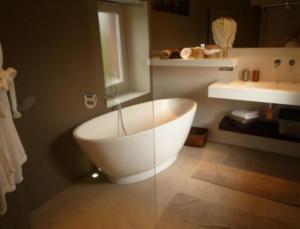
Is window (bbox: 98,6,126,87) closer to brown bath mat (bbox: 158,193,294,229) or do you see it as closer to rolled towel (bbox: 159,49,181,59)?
rolled towel (bbox: 159,49,181,59)

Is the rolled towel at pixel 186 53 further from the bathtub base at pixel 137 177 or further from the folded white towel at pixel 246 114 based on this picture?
the bathtub base at pixel 137 177

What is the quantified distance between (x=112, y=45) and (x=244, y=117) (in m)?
1.62

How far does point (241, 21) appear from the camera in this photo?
2570 mm

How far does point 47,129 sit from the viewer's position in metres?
2.00

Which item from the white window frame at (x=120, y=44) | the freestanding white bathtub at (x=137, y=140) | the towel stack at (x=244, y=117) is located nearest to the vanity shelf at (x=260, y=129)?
the towel stack at (x=244, y=117)

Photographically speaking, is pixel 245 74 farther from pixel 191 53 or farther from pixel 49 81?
pixel 49 81

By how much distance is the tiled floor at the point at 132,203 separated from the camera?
1837 mm

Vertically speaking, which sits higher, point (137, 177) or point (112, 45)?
point (112, 45)

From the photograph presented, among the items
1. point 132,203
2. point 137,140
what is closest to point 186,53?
point 137,140

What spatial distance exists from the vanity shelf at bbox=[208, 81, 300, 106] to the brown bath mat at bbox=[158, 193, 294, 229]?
3.39 feet

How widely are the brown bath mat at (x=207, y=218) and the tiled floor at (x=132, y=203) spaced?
0.19 ft

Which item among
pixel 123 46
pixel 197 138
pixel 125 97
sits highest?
pixel 123 46

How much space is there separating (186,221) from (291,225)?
0.77 m

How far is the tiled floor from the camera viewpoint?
1.84 metres
